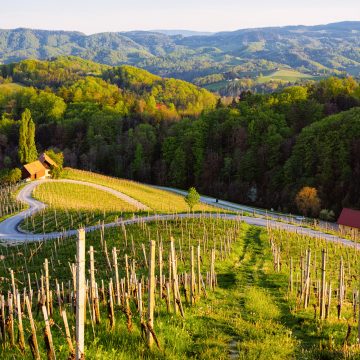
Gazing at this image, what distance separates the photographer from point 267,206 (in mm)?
83500

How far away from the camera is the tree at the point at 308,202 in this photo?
71.9 metres

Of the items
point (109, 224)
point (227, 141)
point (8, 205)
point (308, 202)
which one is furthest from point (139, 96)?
point (109, 224)

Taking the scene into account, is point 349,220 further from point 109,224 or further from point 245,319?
point 245,319

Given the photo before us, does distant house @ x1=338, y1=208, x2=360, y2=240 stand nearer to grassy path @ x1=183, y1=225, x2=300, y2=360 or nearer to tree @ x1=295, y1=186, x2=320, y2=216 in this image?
tree @ x1=295, y1=186, x2=320, y2=216

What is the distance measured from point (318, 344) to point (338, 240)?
83.3 ft

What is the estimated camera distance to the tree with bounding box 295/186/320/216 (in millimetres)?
71938

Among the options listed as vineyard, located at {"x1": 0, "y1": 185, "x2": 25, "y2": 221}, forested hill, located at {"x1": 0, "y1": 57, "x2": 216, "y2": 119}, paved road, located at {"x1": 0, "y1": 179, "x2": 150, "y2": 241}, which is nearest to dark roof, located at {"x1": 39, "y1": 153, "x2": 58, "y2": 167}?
paved road, located at {"x1": 0, "y1": 179, "x2": 150, "y2": 241}

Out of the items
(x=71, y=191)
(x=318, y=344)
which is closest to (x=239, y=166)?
(x=71, y=191)

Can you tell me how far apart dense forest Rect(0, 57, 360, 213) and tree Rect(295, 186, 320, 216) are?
128 inches

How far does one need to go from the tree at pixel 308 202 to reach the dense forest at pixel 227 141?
3.26 metres

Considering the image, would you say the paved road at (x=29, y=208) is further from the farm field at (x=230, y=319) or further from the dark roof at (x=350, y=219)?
the dark roof at (x=350, y=219)

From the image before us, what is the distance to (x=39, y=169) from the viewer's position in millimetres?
77000

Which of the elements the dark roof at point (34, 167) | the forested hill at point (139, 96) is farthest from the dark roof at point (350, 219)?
the forested hill at point (139, 96)

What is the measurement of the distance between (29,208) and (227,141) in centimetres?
6084
